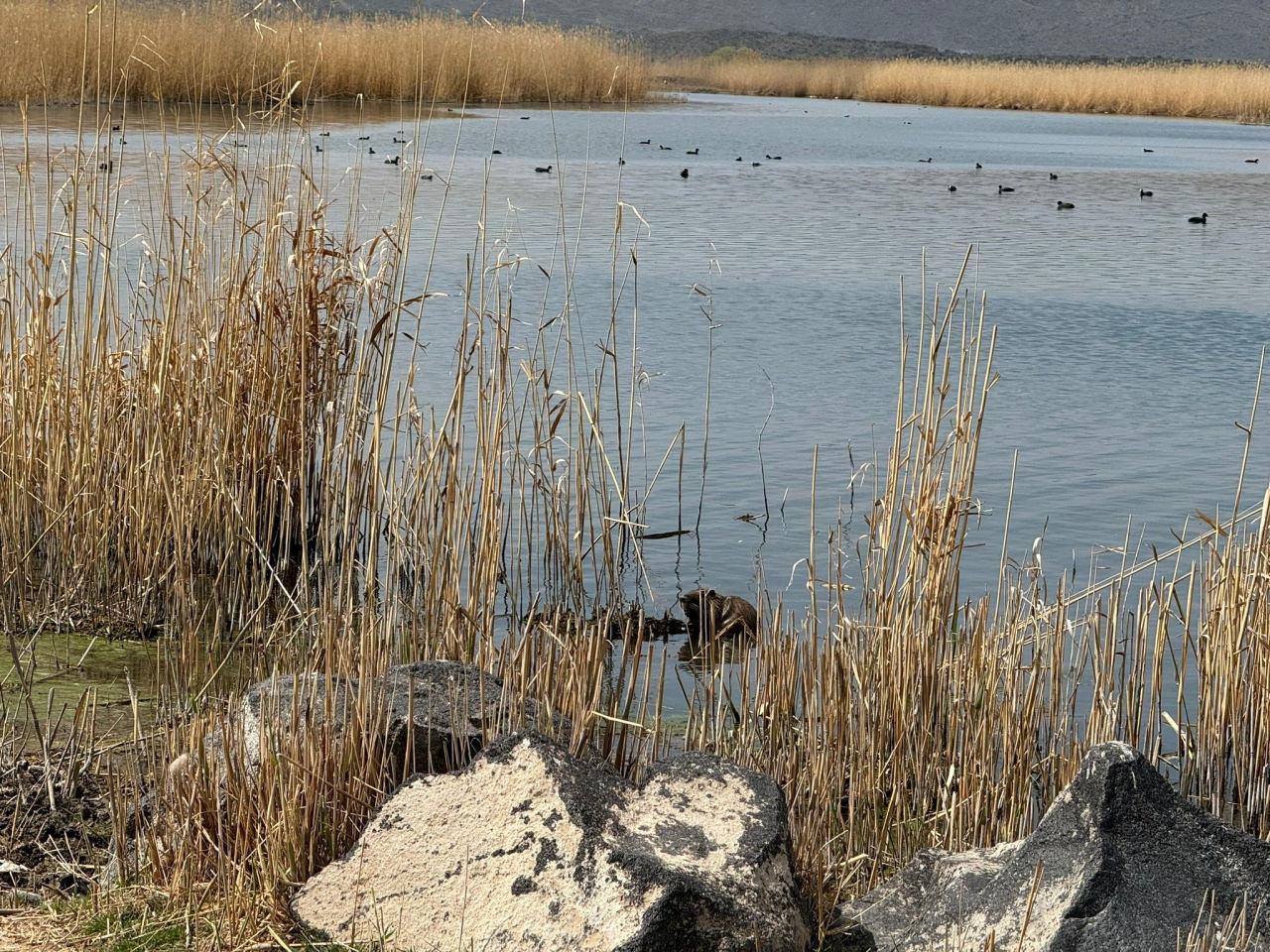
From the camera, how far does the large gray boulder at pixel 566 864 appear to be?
2242 millimetres

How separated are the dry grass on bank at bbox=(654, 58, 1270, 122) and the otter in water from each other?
2897cm

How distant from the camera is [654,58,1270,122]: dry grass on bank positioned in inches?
1204

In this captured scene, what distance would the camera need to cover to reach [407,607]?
3.43m

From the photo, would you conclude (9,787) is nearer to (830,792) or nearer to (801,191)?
(830,792)

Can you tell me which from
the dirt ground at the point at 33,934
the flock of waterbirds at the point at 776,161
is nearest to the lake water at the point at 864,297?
the flock of waterbirds at the point at 776,161

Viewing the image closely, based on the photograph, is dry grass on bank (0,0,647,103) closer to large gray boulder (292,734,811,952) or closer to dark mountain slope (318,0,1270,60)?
large gray boulder (292,734,811,952)

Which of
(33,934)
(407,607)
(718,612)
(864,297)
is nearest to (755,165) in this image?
(864,297)

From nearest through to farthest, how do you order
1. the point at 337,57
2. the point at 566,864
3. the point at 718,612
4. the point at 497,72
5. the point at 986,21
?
the point at 566,864 → the point at 718,612 → the point at 337,57 → the point at 497,72 → the point at 986,21

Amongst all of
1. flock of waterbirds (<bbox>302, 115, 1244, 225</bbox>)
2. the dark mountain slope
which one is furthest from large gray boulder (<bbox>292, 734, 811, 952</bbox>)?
the dark mountain slope

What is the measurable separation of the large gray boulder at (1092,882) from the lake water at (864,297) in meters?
2.02

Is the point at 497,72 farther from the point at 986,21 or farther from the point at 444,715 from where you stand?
the point at 986,21

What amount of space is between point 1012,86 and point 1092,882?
114 feet

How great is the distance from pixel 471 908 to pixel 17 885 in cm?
88

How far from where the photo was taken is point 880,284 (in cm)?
957
